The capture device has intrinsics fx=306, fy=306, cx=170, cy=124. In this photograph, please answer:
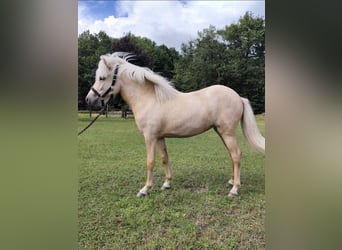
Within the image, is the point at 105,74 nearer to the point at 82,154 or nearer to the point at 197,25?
the point at 82,154

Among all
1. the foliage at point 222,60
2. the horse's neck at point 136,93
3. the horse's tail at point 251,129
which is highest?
the foliage at point 222,60

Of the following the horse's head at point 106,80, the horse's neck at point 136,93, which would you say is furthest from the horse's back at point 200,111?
the horse's head at point 106,80

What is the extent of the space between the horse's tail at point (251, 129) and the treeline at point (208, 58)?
36 millimetres

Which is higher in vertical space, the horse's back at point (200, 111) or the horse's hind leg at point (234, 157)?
the horse's back at point (200, 111)

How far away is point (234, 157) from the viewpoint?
158 cm

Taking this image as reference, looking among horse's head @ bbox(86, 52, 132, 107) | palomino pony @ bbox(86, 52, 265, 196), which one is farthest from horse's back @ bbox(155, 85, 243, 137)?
horse's head @ bbox(86, 52, 132, 107)

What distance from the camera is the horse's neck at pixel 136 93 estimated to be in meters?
1.60

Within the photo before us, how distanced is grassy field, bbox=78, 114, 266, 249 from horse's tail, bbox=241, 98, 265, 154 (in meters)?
0.03

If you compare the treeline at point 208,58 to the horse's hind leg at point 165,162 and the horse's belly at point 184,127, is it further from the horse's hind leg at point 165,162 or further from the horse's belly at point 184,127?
the horse's hind leg at point 165,162
